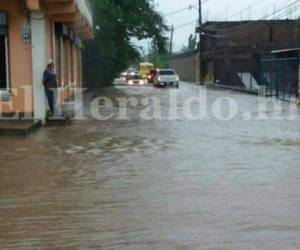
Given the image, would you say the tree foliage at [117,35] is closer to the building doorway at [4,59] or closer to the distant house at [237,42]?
the distant house at [237,42]

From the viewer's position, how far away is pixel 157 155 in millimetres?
12469

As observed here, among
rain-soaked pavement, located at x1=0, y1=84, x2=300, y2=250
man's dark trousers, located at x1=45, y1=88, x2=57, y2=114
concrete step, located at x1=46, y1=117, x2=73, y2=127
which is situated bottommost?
rain-soaked pavement, located at x1=0, y1=84, x2=300, y2=250

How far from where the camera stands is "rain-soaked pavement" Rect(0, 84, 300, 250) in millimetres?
6664

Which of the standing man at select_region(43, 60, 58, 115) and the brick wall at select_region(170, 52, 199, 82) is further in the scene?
the brick wall at select_region(170, 52, 199, 82)

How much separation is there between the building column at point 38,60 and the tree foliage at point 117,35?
21.1 meters

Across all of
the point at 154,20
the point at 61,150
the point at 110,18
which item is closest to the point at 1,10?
the point at 61,150

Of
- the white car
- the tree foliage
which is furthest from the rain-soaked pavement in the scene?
the white car

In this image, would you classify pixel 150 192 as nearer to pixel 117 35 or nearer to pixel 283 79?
pixel 283 79

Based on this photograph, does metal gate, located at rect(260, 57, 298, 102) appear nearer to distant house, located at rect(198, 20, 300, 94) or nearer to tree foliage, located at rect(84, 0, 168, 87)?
tree foliage, located at rect(84, 0, 168, 87)

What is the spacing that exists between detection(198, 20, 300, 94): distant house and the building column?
131 feet

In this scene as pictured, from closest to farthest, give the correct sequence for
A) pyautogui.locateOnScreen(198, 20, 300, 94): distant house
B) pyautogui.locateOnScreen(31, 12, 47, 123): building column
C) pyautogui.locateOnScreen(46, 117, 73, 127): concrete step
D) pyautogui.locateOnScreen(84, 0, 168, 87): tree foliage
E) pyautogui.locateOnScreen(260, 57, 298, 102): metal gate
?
1. pyautogui.locateOnScreen(31, 12, 47, 123): building column
2. pyautogui.locateOnScreen(46, 117, 73, 127): concrete step
3. pyautogui.locateOnScreen(260, 57, 298, 102): metal gate
4. pyautogui.locateOnScreen(84, 0, 168, 87): tree foliage
5. pyautogui.locateOnScreen(198, 20, 300, 94): distant house

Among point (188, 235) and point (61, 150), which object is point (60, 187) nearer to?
point (188, 235)

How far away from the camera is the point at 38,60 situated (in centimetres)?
1805

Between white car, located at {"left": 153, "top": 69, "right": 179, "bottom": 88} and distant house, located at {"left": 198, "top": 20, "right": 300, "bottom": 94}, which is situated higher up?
distant house, located at {"left": 198, "top": 20, "right": 300, "bottom": 94}
